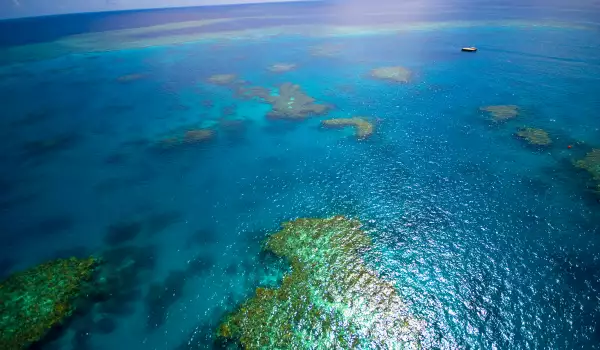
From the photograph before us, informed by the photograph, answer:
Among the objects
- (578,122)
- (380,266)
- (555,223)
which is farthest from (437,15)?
(380,266)

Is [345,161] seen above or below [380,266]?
above

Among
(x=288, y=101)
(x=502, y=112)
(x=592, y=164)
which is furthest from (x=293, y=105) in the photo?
(x=592, y=164)

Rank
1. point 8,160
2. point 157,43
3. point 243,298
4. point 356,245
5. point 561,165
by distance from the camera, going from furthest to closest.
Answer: point 157,43 < point 8,160 < point 561,165 < point 356,245 < point 243,298

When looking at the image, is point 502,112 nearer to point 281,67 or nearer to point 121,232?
point 281,67

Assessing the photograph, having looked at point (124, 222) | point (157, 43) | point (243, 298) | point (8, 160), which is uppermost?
point (157, 43)

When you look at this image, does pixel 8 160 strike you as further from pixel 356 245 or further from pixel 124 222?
pixel 356 245

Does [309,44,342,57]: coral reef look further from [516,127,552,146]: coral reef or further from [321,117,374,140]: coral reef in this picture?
[516,127,552,146]: coral reef

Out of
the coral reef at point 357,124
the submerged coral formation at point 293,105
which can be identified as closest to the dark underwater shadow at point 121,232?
the submerged coral formation at point 293,105

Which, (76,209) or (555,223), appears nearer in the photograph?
(555,223)
